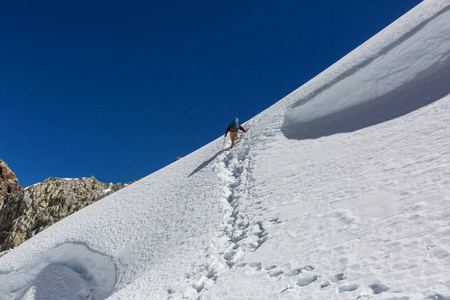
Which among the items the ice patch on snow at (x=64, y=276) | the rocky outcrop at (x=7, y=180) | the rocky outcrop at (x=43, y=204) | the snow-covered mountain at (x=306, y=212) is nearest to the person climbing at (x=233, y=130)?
the snow-covered mountain at (x=306, y=212)

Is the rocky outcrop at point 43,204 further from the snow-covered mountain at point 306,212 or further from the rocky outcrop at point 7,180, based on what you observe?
the rocky outcrop at point 7,180

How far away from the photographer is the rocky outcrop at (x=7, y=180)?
2290 inches

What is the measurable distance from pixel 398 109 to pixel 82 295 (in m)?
12.4

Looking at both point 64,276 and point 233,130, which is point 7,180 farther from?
point 233,130

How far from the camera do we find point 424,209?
3965mm

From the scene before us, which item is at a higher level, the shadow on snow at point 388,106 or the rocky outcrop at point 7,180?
the rocky outcrop at point 7,180

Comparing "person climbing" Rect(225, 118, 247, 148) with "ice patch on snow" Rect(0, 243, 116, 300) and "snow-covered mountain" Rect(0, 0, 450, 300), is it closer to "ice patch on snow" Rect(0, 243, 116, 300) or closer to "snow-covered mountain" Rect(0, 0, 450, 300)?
"snow-covered mountain" Rect(0, 0, 450, 300)

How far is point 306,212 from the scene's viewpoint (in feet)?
19.3

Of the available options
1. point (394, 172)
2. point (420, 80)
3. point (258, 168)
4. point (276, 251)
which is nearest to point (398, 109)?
point (420, 80)

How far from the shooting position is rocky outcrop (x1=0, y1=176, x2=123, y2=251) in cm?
3181

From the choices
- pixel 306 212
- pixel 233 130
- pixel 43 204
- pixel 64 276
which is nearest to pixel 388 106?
pixel 306 212

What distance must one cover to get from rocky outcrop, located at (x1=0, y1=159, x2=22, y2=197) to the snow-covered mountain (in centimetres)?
5875

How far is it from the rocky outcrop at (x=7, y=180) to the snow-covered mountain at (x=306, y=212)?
58750 millimetres

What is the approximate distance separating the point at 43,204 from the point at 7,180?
34.9 metres
